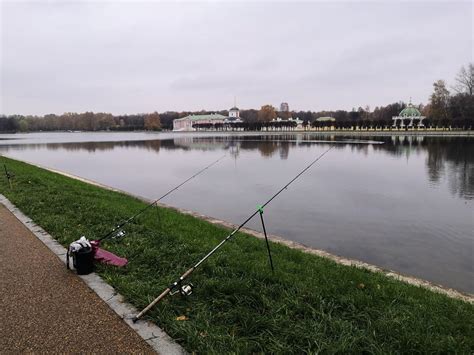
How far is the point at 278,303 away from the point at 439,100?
95785 mm

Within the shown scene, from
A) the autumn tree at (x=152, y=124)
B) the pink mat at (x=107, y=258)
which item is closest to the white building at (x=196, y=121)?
the autumn tree at (x=152, y=124)

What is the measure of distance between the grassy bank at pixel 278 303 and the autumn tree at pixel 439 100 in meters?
91.8

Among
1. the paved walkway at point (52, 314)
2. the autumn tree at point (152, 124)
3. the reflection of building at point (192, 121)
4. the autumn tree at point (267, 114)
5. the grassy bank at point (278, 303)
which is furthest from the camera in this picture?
the reflection of building at point (192, 121)

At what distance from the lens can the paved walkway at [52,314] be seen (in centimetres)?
351

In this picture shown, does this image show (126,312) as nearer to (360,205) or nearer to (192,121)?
(360,205)

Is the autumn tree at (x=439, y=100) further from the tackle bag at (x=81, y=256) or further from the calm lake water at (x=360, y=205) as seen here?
the tackle bag at (x=81, y=256)

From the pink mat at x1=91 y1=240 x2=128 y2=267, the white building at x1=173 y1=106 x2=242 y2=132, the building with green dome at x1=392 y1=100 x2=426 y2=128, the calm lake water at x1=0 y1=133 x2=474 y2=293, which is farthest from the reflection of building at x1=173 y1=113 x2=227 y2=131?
the pink mat at x1=91 y1=240 x2=128 y2=267

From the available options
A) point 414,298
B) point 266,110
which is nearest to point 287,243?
point 414,298

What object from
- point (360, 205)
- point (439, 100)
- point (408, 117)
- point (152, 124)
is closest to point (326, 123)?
point (408, 117)

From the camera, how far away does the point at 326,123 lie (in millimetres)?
132375

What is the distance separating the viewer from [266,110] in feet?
520

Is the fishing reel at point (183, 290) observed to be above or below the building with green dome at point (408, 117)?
below

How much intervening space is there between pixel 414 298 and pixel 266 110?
157101 millimetres

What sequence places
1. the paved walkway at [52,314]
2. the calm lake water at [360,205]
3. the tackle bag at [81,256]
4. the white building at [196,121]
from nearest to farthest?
the paved walkway at [52,314]
the tackle bag at [81,256]
the calm lake water at [360,205]
the white building at [196,121]
